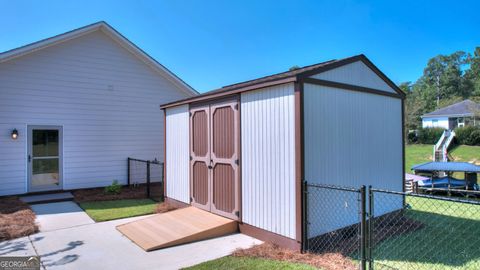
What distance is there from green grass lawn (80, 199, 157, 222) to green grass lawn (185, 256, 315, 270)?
133 inches

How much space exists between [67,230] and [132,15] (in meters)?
8.17

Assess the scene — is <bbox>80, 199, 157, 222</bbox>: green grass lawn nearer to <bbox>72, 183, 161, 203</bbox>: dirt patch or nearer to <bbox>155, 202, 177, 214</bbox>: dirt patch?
<bbox>155, 202, 177, 214</bbox>: dirt patch

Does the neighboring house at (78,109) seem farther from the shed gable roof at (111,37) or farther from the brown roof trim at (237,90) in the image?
the brown roof trim at (237,90)

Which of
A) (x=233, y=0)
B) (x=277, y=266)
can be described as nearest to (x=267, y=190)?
(x=277, y=266)

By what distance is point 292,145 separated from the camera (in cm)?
422

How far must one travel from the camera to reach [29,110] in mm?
8695

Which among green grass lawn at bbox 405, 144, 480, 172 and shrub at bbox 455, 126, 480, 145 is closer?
green grass lawn at bbox 405, 144, 480, 172

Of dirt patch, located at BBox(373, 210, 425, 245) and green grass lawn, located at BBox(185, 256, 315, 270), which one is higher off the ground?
green grass lawn, located at BBox(185, 256, 315, 270)

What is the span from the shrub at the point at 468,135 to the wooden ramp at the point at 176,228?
81.1 feet

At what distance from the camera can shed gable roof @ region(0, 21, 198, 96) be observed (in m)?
8.27

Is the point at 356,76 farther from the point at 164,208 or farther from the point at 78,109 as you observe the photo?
the point at 78,109

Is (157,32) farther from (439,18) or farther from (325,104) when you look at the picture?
(439,18)

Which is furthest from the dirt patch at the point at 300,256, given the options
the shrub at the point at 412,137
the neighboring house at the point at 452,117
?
the neighboring house at the point at 452,117

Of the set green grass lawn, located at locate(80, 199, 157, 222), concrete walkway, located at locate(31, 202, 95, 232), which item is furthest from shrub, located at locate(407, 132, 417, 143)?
concrete walkway, located at locate(31, 202, 95, 232)
